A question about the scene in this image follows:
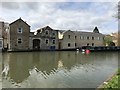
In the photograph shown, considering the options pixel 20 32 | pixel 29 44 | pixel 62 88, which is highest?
pixel 20 32

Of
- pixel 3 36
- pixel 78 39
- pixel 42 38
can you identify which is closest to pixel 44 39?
pixel 42 38

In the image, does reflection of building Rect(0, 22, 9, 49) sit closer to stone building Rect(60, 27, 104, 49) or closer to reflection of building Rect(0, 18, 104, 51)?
reflection of building Rect(0, 18, 104, 51)

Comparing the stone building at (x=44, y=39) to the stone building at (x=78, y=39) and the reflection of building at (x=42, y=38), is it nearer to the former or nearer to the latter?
the reflection of building at (x=42, y=38)

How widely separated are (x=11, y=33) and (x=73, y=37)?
18477mm

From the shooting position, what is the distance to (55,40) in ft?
164

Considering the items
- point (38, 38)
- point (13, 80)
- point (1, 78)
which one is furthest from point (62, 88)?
point (38, 38)

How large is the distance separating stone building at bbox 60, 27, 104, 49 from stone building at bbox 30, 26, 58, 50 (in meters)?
2.84

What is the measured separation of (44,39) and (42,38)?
25.3 inches

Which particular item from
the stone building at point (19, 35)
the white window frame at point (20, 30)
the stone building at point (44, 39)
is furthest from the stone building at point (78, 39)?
the white window frame at point (20, 30)

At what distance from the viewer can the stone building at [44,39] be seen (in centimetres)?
4648

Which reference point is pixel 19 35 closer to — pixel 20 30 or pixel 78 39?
pixel 20 30

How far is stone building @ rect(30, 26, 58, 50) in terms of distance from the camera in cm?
4648

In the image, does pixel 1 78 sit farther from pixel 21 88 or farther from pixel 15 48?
pixel 15 48

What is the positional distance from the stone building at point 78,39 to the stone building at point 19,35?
36.0 feet
